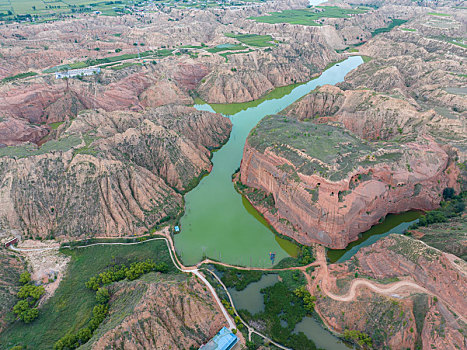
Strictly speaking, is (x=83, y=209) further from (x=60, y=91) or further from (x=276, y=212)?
(x=60, y=91)

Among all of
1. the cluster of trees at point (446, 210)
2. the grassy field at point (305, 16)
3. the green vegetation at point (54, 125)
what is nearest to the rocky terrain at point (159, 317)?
the cluster of trees at point (446, 210)

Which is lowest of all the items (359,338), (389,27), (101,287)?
(359,338)

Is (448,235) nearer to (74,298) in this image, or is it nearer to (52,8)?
(74,298)

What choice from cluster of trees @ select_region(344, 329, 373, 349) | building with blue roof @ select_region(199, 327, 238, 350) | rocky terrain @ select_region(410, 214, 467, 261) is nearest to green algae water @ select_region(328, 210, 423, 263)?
rocky terrain @ select_region(410, 214, 467, 261)

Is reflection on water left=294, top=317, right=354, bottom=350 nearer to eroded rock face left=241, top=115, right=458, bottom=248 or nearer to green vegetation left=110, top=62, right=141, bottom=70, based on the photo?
eroded rock face left=241, top=115, right=458, bottom=248

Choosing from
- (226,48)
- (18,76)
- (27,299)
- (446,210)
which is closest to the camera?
(27,299)

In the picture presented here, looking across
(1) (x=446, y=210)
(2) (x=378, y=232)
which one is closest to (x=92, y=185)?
(2) (x=378, y=232)

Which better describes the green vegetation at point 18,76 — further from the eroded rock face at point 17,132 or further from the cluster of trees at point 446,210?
the cluster of trees at point 446,210
